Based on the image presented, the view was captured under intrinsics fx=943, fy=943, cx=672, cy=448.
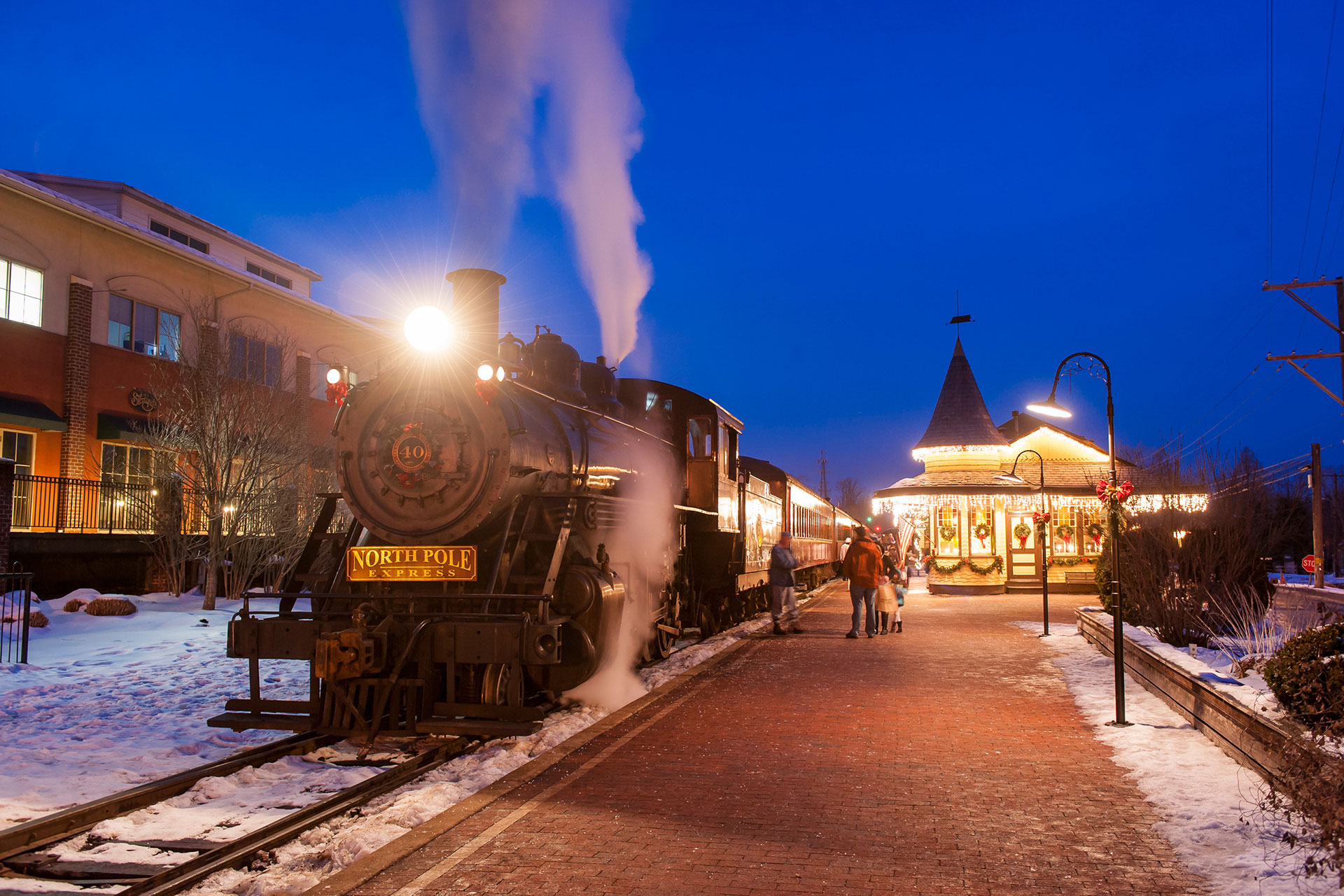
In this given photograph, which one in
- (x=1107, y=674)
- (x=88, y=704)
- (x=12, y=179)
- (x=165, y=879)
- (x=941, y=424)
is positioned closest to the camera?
(x=165, y=879)

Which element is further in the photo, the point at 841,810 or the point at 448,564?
the point at 448,564

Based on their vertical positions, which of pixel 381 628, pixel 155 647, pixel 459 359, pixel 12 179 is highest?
pixel 12 179

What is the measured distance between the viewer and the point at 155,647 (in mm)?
12203

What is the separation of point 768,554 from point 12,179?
1643 centimetres

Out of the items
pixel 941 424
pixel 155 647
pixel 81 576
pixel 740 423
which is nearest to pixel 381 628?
pixel 155 647

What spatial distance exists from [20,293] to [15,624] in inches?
366

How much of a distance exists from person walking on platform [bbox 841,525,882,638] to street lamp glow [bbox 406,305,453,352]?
8360 millimetres

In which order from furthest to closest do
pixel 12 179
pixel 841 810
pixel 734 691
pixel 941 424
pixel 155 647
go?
pixel 941 424, pixel 12 179, pixel 155 647, pixel 734 691, pixel 841 810

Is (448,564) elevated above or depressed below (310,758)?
above

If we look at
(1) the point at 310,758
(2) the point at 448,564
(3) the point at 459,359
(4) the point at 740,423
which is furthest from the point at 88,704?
(4) the point at 740,423

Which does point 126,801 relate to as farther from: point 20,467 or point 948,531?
point 948,531

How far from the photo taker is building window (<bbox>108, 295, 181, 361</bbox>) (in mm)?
21188

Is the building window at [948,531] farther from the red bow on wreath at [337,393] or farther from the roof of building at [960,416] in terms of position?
the red bow on wreath at [337,393]

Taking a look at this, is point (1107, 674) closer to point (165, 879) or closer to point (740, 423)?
point (740, 423)
